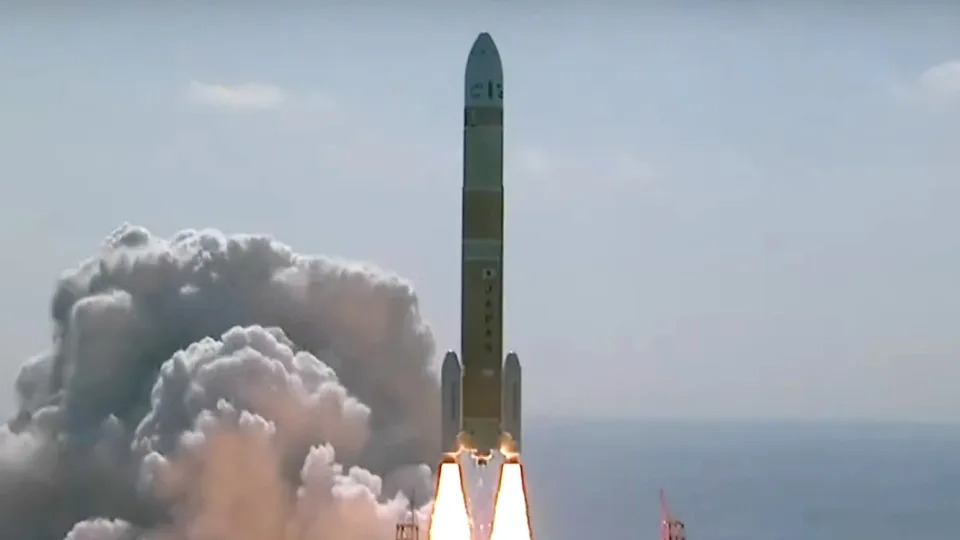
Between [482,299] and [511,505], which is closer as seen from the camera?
[511,505]

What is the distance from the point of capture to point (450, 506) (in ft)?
67.3

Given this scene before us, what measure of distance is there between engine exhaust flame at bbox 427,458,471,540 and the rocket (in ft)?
0.92

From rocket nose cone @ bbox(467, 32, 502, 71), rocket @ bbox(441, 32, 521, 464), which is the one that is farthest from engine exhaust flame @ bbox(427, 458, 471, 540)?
rocket nose cone @ bbox(467, 32, 502, 71)

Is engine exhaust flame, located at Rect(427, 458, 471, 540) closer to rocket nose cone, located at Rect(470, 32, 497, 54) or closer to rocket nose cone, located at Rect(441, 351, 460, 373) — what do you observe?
rocket nose cone, located at Rect(441, 351, 460, 373)

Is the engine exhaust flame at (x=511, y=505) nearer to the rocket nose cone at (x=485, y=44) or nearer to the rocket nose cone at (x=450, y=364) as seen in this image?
the rocket nose cone at (x=450, y=364)

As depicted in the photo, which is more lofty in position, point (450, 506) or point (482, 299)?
point (482, 299)

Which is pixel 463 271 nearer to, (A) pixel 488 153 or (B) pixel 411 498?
(A) pixel 488 153

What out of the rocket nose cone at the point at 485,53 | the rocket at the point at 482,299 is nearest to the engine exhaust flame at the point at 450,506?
the rocket at the point at 482,299

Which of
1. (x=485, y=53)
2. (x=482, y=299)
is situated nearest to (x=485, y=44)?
(x=485, y=53)

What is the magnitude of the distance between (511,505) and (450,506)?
2.67 ft

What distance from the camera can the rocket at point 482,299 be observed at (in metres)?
20.4

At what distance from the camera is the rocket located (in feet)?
67.1

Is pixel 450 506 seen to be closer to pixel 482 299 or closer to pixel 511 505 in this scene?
Result: pixel 511 505

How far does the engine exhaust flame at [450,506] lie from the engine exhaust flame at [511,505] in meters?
0.47
